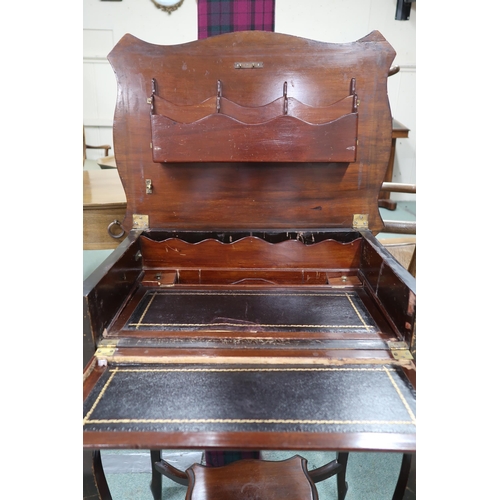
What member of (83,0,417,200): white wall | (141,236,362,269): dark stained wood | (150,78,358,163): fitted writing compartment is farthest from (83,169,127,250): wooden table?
(83,0,417,200): white wall

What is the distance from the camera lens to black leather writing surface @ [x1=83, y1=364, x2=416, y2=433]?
0.74 meters

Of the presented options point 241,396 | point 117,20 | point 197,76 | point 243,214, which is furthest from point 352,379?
point 117,20

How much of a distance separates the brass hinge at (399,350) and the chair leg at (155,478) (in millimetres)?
1109


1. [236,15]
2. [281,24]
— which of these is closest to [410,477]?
[236,15]

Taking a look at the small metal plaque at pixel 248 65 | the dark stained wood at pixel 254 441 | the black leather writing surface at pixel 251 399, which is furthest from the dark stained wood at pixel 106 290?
the small metal plaque at pixel 248 65

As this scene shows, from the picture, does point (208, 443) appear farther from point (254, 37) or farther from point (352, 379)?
point (254, 37)

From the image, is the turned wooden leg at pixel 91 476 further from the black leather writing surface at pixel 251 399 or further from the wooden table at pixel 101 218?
the wooden table at pixel 101 218

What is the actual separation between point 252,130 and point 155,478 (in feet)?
4.61

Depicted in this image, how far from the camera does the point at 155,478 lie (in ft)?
5.22

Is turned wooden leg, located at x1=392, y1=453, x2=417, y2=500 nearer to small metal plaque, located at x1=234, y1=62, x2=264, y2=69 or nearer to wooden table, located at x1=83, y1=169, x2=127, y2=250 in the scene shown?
small metal plaque, located at x1=234, y1=62, x2=264, y2=69

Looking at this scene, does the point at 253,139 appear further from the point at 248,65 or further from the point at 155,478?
the point at 155,478

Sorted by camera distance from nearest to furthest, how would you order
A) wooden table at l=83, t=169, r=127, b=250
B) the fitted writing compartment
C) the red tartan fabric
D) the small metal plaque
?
the fitted writing compartment
the small metal plaque
the red tartan fabric
wooden table at l=83, t=169, r=127, b=250

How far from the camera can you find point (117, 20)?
459cm

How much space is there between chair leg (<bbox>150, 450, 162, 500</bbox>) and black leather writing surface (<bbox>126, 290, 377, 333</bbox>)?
2.45 feet
